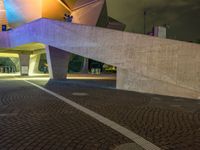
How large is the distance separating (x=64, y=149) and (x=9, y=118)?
3.11m

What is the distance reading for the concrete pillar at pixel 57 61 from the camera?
2144 centimetres

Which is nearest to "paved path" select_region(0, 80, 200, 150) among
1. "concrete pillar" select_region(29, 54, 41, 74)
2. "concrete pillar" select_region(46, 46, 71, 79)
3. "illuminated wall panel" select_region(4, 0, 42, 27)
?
"concrete pillar" select_region(46, 46, 71, 79)

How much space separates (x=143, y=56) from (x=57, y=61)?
37.6 feet

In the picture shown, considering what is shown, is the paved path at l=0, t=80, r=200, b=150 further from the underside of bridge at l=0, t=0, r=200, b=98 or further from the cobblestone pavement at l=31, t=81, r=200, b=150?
the underside of bridge at l=0, t=0, r=200, b=98

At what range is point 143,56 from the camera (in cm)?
1301

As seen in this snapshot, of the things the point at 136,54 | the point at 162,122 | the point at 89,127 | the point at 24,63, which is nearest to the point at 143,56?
the point at 136,54

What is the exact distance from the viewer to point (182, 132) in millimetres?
5395

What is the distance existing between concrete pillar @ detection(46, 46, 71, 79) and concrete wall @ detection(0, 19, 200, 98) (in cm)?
450

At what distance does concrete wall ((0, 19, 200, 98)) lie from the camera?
454 inches

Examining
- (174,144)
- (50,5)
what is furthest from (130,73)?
(50,5)

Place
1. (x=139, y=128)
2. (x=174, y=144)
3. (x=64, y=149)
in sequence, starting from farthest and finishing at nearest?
(x=139, y=128)
(x=174, y=144)
(x=64, y=149)

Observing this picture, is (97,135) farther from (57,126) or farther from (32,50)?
(32,50)

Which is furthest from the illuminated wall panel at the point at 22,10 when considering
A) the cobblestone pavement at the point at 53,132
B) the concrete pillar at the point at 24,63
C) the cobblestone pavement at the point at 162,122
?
the cobblestone pavement at the point at 53,132

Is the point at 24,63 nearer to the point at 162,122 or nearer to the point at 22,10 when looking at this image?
the point at 22,10
